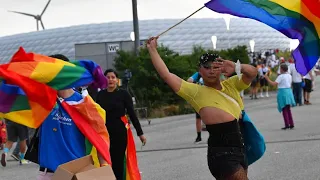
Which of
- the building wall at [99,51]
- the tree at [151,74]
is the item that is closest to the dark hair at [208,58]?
the building wall at [99,51]

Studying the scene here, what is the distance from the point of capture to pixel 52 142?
19.3 feet

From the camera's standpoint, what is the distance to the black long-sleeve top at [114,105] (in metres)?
8.26

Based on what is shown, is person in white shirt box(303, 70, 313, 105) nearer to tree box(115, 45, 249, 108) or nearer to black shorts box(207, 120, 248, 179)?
tree box(115, 45, 249, 108)

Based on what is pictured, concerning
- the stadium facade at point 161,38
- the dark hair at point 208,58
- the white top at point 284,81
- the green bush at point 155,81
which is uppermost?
the dark hair at point 208,58

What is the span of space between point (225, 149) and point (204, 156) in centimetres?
634

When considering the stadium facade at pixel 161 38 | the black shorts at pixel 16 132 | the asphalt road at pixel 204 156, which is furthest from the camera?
the stadium facade at pixel 161 38

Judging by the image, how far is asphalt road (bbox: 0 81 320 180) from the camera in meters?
10.1

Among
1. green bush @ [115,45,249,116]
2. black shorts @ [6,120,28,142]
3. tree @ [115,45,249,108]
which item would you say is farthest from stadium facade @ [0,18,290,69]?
black shorts @ [6,120,28,142]

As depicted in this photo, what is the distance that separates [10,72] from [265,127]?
12.4 m

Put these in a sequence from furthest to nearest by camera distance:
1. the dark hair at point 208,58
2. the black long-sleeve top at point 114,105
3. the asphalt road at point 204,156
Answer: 1. the asphalt road at point 204,156
2. the black long-sleeve top at point 114,105
3. the dark hair at point 208,58

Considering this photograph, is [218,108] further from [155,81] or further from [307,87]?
[155,81]

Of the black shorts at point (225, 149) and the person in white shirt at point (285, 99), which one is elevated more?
the black shorts at point (225, 149)

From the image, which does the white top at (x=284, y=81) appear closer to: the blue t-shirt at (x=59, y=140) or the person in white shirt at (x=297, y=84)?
the person in white shirt at (x=297, y=84)

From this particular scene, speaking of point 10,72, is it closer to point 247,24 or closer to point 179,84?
point 179,84
